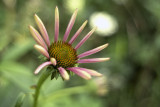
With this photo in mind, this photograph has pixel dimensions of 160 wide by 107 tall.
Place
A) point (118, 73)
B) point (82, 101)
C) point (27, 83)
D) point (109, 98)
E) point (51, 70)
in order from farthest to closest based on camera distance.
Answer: point (118, 73) → point (109, 98) → point (82, 101) → point (27, 83) → point (51, 70)

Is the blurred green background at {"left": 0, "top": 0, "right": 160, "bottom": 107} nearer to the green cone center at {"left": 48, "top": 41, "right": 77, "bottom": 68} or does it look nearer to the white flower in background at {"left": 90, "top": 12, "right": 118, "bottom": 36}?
the white flower in background at {"left": 90, "top": 12, "right": 118, "bottom": 36}

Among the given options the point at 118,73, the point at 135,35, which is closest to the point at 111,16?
the point at 135,35

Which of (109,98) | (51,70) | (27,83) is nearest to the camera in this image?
(51,70)

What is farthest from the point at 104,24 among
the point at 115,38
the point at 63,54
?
the point at 63,54

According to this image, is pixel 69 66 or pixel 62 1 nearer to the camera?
pixel 69 66

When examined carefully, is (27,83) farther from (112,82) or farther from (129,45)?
(129,45)

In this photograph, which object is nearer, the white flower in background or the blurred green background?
the blurred green background

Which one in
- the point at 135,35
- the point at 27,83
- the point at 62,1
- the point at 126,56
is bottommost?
the point at 27,83

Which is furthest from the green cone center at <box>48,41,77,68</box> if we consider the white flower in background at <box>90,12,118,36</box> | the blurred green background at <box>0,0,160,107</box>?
the white flower in background at <box>90,12,118,36</box>
